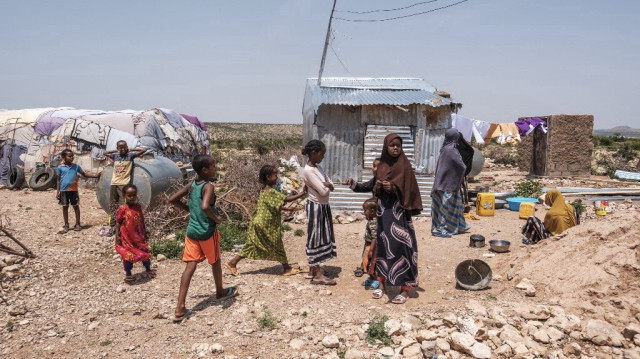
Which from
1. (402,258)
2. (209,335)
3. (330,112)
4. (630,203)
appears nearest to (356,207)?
(330,112)

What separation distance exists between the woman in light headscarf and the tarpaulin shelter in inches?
338

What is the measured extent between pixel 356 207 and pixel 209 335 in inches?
219

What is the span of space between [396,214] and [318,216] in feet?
2.90

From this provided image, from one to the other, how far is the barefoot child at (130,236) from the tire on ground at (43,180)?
9175mm

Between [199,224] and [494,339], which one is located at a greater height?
[199,224]

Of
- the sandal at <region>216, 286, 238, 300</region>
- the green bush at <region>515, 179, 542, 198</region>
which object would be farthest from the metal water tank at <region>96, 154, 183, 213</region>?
the green bush at <region>515, 179, 542, 198</region>

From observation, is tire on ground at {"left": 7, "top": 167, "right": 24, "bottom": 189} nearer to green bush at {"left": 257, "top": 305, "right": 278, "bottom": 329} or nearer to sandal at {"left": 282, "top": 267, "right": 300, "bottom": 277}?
sandal at {"left": 282, "top": 267, "right": 300, "bottom": 277}

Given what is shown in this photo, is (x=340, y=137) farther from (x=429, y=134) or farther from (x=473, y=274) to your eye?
(x=473, y=274)

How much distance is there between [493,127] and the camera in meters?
17.0

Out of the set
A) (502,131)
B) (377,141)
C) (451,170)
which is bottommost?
(451,170)

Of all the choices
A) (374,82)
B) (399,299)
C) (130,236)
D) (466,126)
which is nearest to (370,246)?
(399,299)

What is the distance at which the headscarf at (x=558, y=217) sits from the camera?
18.9 ft

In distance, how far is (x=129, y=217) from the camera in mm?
4918

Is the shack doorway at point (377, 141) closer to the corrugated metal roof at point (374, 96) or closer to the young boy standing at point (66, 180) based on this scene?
the corrugated metal roof at point (374, 96)
